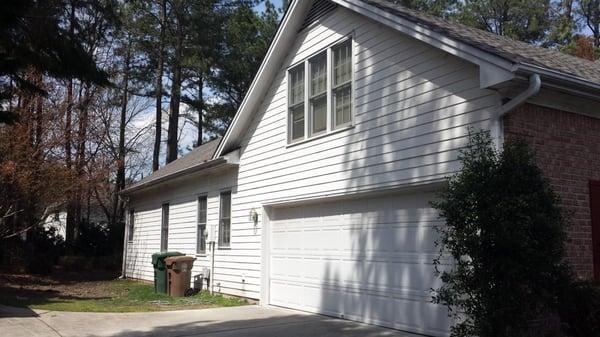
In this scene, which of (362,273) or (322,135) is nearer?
(362,273)

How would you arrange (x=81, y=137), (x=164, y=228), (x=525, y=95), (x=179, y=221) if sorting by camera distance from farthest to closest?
(x=81, y=137) → (x=164, y=228) → (x=179, y=221) → (x=525, y=95)

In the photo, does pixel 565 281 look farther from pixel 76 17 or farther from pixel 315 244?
pixel 76 17

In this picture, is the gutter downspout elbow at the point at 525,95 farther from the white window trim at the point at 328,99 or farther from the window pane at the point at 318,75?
the window pane at the point at 318,75

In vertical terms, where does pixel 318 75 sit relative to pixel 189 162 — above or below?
above

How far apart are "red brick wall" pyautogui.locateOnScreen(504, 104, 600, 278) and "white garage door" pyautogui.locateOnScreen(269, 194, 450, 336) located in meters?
1.80

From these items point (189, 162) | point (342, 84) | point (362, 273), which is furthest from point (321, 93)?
point (189, 162)

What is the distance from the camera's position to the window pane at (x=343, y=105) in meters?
11.2

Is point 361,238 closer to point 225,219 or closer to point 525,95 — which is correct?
point 525,95

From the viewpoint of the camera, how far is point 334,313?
36.8ft

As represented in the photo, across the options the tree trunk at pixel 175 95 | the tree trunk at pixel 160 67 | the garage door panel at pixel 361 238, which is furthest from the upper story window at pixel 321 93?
the tree trunk at pixel 160 67

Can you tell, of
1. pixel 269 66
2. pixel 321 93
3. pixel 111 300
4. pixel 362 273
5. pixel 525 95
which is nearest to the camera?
pixel 525 95

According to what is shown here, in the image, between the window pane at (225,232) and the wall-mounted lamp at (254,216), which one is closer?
the wall-mounted lamp at (254,216)

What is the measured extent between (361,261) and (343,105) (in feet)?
9.59

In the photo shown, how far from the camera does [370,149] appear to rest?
406 inches
